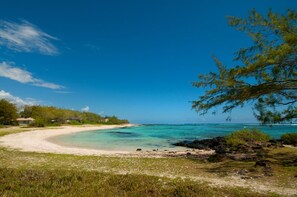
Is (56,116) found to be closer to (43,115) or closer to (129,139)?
(43,115)

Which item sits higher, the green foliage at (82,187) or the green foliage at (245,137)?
the green foliage at (245,137)

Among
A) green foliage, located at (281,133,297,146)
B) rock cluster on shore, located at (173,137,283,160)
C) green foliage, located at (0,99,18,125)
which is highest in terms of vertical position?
green foliage, located at (0,99,18,125)

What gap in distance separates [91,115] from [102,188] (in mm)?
153631

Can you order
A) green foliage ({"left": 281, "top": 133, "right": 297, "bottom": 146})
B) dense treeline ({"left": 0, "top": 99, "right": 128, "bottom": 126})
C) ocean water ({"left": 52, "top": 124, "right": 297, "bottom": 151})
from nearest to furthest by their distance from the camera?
green foliage ({"left": 281, "top": 133, "right": 297, "bottom": 146})
ocean water ({"left": 52, "top": 124, "right": 297, "bottom": 151})
dense treeline ({"left": 0, "top": 99, "right": 128, "bottom": 126})

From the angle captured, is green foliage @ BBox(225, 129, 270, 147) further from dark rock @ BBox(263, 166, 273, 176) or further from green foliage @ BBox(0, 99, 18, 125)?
green foliage @ BBox(0, 99, 18, 125)

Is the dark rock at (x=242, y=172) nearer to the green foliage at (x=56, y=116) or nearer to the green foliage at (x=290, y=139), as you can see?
the green foliage at (x=290, y=139)

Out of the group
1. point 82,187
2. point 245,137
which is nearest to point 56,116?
point 245,137

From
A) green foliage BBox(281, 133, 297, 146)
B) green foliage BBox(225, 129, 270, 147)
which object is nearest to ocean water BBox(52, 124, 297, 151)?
green foliage BBox(225, 129, 270, 147)

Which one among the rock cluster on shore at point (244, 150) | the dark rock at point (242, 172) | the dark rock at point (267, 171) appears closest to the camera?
the dark rock at point (267, 171)

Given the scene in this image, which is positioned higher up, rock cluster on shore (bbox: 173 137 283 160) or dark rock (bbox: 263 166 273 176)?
rock cluster on shore (bbox: 173 137 283 160)

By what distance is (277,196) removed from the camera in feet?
24.3

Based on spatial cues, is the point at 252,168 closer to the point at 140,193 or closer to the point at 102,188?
the point at 140,193

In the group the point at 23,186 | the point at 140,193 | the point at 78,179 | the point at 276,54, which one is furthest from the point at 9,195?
the point at 276,54

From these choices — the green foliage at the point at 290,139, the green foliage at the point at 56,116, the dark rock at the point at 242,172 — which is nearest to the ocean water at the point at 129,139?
the dark rock at the point at 242,172
